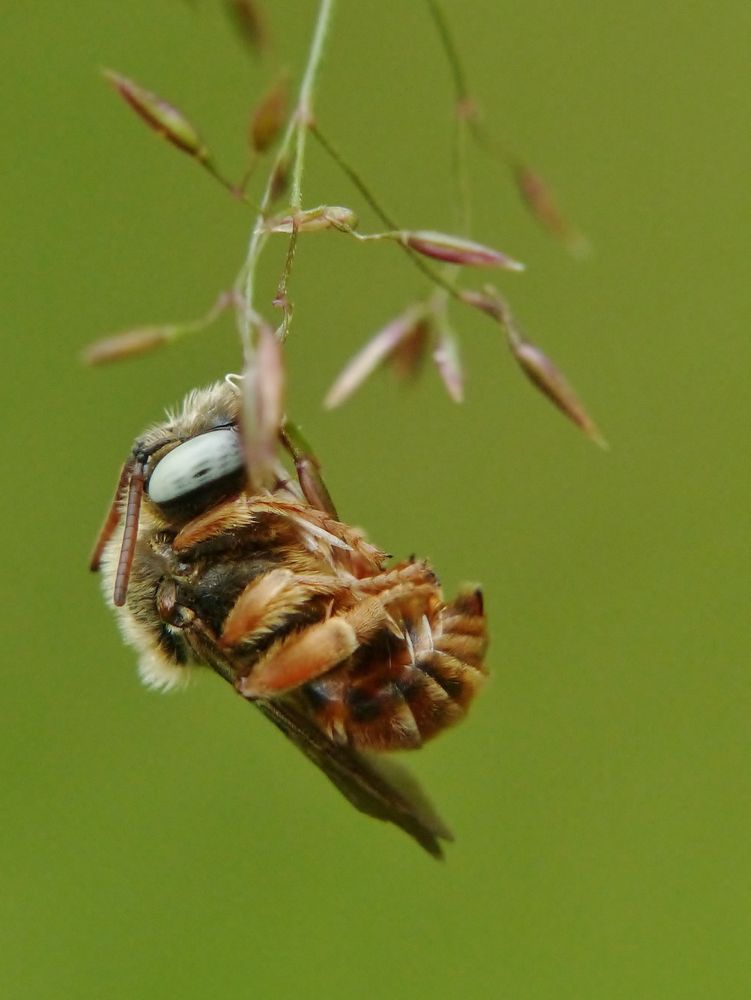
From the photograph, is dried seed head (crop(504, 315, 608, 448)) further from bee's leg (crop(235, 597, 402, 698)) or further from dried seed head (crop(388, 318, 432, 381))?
bee's leg (crop(235, 597, 402, 698))

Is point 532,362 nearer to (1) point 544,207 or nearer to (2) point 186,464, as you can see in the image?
(1) point 544,207

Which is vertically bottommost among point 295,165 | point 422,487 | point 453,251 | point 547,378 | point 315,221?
point 422,487

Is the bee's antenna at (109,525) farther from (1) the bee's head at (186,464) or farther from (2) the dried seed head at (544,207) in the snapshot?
(2) the dried seed head at (544,207)

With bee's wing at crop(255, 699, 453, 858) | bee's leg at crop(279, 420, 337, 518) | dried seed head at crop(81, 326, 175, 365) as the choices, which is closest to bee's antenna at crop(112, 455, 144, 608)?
bee's leg at crop(279, 420, 337, 518)

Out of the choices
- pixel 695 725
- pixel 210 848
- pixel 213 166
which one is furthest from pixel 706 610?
pixel 213 166

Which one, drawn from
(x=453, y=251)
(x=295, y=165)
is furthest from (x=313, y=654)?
(x=295, y=165)

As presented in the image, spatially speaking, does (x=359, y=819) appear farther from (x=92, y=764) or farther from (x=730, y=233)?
(x=730, y=233)

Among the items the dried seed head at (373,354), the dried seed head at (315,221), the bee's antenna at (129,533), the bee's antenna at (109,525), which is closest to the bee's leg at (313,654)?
the bee's antenna at (129,533)
